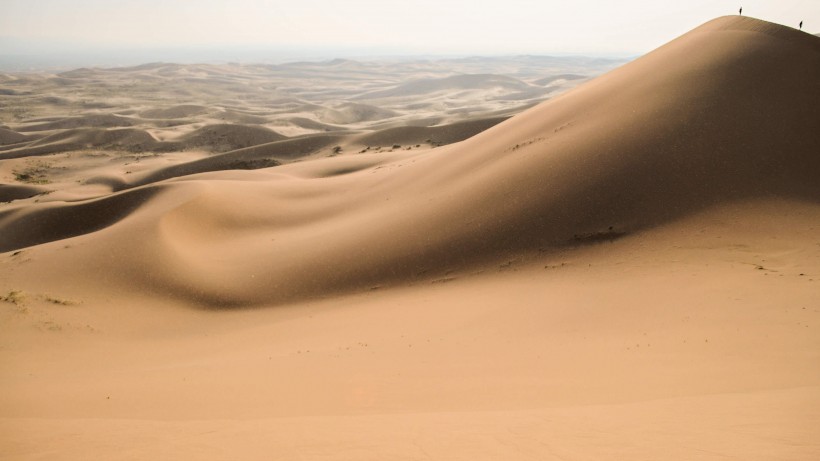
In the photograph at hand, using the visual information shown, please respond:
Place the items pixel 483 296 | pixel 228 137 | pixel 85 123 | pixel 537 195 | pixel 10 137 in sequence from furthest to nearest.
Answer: pixel 85 123 → pixel 10 137 → pixel 228 137 → pixel 537 195 → pixel 483 296

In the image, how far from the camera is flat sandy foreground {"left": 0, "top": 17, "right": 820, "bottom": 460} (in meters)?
4.79

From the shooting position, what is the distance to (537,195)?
12953 mm

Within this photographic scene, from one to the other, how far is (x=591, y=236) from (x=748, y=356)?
5221 mm

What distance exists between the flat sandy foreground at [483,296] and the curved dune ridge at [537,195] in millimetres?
76

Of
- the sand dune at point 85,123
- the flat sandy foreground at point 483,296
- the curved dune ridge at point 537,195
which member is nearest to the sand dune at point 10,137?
the sand dune at point 85,123

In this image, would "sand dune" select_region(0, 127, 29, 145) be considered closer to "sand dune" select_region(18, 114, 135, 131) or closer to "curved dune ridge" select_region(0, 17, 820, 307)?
"sand dune" select_region(18, 114, 135, 131)

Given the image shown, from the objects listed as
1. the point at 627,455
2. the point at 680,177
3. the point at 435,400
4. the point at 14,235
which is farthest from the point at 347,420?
the point at 14,235

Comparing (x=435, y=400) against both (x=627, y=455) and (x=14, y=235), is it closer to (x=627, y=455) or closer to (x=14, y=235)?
(x=627, y=455)

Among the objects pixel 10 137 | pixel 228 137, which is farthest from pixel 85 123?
pixel 228 137

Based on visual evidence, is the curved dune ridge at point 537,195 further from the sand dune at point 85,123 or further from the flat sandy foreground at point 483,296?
the sand dune at point 85,123

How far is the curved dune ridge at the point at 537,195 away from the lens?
11.8m

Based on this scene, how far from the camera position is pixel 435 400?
5781 mm

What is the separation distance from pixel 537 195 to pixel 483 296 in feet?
13.4

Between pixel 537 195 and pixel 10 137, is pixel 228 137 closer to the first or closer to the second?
pixel 10 137
